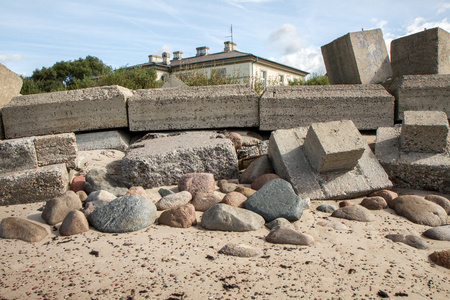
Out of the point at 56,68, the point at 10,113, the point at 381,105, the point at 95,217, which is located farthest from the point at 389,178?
the point at 56,68

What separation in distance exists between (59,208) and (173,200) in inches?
37.0

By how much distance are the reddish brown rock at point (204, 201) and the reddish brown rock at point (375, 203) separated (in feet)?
4.48

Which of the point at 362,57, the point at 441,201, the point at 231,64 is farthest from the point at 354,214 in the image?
the point at 231,64

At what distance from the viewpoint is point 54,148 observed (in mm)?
3654

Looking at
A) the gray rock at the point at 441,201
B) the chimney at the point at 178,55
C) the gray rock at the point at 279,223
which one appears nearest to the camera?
the gray rock at the point at 279,223

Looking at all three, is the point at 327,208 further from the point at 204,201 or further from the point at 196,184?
the point at 196,184

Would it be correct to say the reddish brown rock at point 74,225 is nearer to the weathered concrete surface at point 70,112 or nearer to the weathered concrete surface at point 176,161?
the weathered concrete surface at point 176,161

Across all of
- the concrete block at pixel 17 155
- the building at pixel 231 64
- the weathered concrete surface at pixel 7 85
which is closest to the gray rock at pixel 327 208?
the concrete block at pixel 17 155

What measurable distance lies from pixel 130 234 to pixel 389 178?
2.74 m

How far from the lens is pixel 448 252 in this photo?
209 centimetres

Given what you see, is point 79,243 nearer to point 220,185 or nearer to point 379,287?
point 220,185

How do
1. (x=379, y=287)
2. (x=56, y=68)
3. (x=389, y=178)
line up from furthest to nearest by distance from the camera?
(x=56, y=68) < (x=389, y=178) < (x=379, y=287)

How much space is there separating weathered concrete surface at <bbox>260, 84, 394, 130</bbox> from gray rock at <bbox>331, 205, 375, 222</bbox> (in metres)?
2.01

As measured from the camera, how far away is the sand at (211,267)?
173 cm
